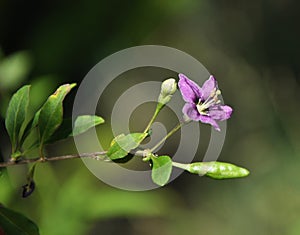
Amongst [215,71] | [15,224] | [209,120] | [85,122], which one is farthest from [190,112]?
[215,71]

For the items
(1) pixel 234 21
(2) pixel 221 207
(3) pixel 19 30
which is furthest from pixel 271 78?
(3) pixel 19 30

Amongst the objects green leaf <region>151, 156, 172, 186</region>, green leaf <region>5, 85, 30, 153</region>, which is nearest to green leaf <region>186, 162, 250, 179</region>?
green leaf <region>151, 156, 172, 186</region>

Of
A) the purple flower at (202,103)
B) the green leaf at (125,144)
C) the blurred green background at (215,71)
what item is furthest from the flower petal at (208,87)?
the blurred green background at (215,71)

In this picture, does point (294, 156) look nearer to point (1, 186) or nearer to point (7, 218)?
point (1, 186)

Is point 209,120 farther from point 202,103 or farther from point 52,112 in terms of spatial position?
point 52,112

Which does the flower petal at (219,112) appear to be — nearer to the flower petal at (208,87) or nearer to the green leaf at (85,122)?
the flower petal at (208,87)

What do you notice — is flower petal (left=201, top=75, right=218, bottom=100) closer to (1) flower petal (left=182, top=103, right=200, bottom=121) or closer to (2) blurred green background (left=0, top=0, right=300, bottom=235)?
(1) flower petal (left=182, top=103, right=200, bottom=121)
